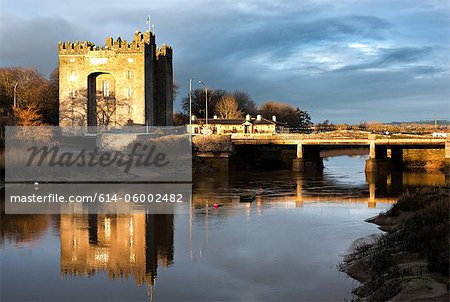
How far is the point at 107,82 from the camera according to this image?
252 feet

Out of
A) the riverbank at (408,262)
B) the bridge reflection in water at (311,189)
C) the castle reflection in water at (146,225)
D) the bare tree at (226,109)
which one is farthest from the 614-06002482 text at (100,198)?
the bare tree at (226,109)

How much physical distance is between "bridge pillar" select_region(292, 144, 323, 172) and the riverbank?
48840 millimetres

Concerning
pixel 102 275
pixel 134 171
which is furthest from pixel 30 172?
pixel 102 275

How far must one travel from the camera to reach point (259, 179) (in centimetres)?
6312

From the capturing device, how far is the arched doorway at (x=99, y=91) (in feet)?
251

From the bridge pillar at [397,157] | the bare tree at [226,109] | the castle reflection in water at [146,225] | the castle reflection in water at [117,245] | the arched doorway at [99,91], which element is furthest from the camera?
the bare tree at [226,109]

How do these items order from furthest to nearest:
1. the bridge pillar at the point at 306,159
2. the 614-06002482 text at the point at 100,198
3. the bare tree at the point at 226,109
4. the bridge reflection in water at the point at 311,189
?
1. the bare tree at the point at 226,109
2. the bridge pillar at the point at 306,159
3. the bridge reflection in water at the point at 311,189
4. the 614-06002482 text at the point at 100,198

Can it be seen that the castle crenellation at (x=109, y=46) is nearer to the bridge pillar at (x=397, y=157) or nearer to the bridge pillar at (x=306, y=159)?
the bridge pillar at (x=306, y=159)

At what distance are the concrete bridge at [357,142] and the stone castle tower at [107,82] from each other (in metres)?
13.8

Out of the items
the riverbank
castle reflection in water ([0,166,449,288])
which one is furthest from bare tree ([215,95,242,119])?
the riverbank

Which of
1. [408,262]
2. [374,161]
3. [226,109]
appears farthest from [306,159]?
[408,262]

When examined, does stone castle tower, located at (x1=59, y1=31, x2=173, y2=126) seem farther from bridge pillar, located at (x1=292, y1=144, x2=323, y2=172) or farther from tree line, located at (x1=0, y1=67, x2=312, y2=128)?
bridge pillar, located at (x1=292, y1=144, x2=323, y2=172)

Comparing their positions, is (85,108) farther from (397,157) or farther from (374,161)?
(397,157)

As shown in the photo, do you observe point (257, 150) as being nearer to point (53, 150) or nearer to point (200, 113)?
point (53, 150)
